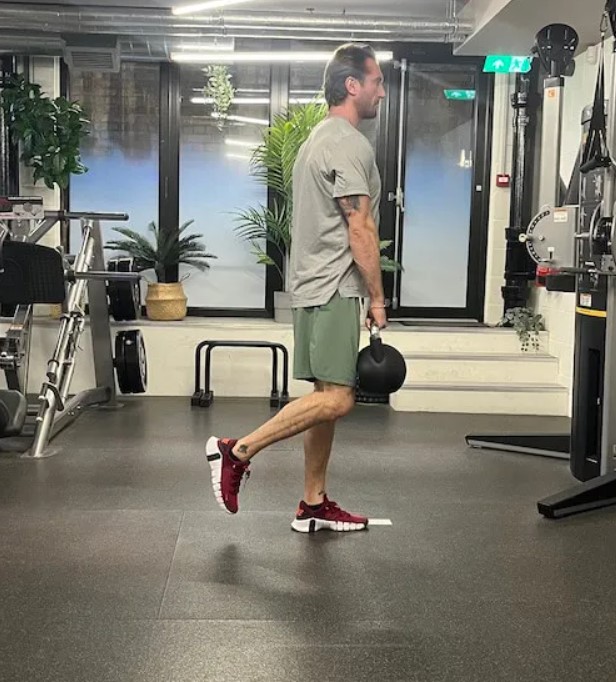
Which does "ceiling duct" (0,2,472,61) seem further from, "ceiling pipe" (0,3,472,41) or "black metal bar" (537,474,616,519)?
"black metal bar" (537,474,616,519)

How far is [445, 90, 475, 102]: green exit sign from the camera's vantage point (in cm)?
746

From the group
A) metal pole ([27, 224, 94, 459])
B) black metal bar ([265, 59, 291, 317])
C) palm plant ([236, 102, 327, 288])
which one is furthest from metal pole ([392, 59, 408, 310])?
metal pole ([27, 224, 94, 459])

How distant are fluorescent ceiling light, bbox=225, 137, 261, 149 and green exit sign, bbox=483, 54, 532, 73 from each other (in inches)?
79.9

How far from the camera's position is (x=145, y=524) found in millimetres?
3293

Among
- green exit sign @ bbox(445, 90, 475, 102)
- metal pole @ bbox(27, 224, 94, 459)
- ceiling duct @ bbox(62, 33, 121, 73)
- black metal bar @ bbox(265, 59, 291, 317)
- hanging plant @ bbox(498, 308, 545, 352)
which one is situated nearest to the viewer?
metal pole @ bbox(27, 224, 94, 459)

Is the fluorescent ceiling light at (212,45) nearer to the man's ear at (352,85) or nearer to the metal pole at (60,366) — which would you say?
A: the metal pole at (60,366)

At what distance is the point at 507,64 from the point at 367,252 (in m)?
4.35

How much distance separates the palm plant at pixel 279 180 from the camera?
6.80 metres

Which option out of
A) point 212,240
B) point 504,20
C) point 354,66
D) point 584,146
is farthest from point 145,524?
point 212,240

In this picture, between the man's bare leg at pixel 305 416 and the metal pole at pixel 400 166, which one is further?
the metal pole at pixel 400 166

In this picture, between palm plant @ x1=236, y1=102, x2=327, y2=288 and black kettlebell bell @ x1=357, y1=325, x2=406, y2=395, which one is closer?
black kettlebell bell @ x1=357, y1=325, x2=406, y2=395

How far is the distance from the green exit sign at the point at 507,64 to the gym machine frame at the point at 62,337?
322 cm

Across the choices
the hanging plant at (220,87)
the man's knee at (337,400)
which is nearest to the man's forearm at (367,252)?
the man's knee at (337,400)

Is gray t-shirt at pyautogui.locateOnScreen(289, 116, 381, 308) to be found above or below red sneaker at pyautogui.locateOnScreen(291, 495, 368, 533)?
above
